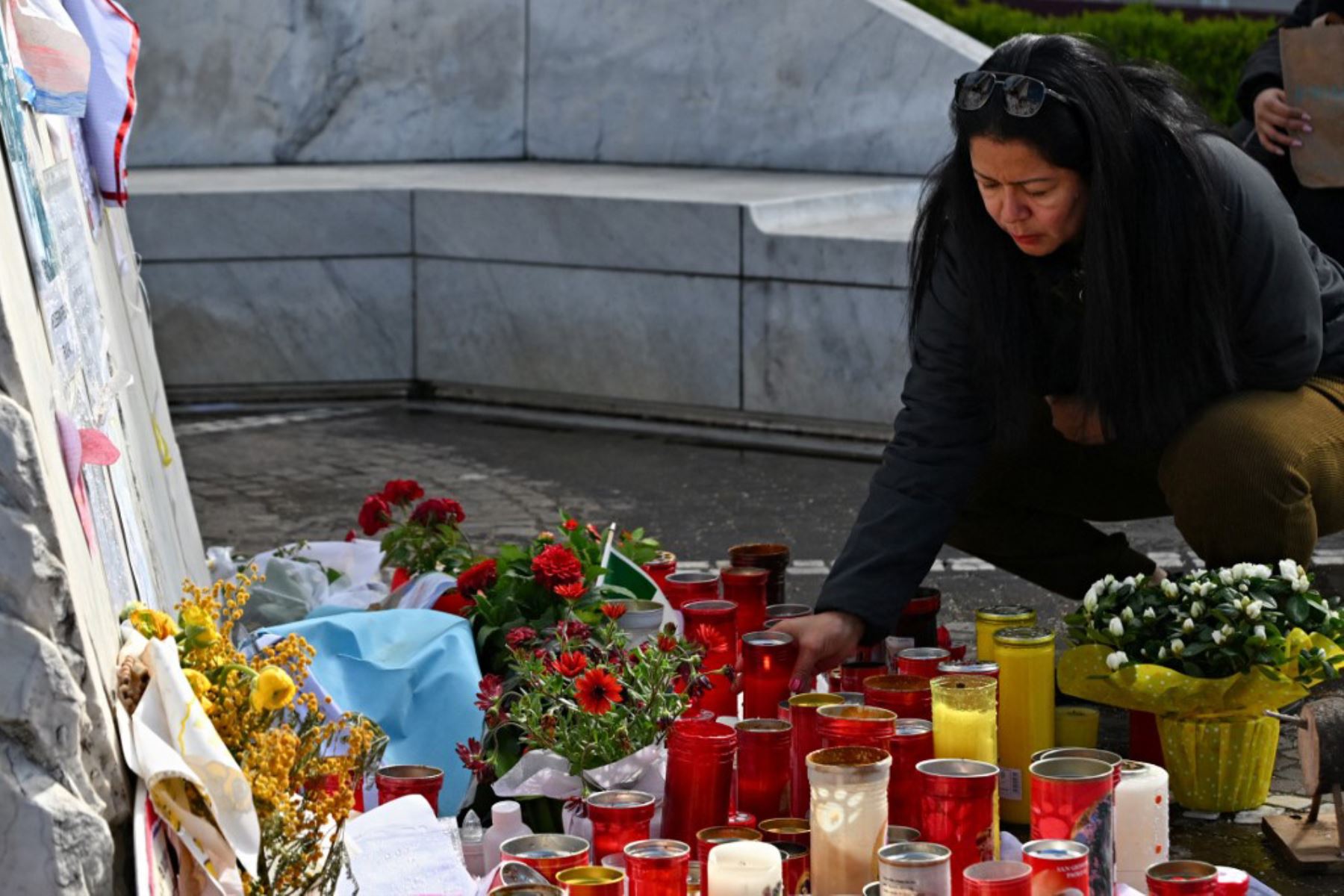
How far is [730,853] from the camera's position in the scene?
92.7 inches

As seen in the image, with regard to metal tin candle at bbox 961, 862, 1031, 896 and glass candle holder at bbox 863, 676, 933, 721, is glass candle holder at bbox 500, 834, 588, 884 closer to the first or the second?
metal tin candle at bbox 961, 862, 1031, 896

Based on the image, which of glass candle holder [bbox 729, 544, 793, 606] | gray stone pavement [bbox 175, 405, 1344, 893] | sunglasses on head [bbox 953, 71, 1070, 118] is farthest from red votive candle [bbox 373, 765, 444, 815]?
gray stone pavement [bbox 175, 405, 1344, 893]

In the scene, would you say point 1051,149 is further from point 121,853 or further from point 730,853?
point 121,853

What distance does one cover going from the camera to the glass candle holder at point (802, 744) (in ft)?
9.09

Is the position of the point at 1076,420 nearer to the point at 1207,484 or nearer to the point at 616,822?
the point at 1207,484

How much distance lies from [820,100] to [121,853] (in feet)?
20.8

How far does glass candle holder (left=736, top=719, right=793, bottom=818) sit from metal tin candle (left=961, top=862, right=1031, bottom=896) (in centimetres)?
53

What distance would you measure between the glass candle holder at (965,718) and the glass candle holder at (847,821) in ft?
0.88

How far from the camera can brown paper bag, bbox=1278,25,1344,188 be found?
4488 mm

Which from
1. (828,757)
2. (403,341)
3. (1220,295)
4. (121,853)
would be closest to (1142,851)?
(828,757)

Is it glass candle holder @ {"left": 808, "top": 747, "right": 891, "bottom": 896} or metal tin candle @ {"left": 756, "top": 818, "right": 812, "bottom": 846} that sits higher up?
glass candle holder @ {"left": 808, "top": 747, "right": 891, "bottom": 896}

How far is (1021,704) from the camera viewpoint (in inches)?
121

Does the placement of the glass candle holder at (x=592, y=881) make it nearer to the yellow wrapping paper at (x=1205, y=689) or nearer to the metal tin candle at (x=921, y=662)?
the metal tin candle at (x=921, y=662)

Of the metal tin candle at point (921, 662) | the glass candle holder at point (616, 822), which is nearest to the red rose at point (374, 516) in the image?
the metal tin candle at point (921, 662)
